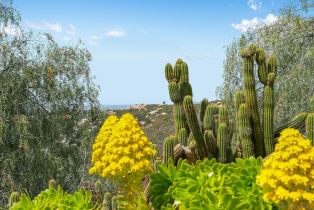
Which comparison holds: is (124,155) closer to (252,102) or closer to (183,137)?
(183,137)

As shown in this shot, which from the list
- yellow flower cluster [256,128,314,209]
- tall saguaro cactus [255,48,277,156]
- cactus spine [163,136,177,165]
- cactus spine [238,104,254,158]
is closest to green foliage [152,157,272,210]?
yellow flower cluster [256,128,314,209]

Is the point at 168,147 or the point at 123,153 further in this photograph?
the point at 168,147

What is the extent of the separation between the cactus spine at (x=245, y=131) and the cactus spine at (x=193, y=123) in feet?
1.84

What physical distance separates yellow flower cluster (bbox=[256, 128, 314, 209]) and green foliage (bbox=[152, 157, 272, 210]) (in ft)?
0.86

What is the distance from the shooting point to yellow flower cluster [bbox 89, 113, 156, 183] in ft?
13.4

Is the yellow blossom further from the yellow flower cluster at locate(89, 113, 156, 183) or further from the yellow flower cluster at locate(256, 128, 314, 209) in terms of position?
the yellow flower cluster at locate(256, 128, 314, 209)

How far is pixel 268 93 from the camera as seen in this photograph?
7.41m

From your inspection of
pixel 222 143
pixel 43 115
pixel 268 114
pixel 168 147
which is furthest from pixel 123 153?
pixel 43 115

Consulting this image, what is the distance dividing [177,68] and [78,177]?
21.2 ft

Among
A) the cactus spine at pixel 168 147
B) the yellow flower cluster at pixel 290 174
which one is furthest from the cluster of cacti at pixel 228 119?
the yellow flower cluster at pixel 290 174

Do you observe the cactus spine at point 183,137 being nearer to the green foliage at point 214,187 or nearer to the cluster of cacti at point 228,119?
the cluster of cacti at point 228,119

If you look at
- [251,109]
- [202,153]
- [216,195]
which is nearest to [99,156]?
[216,195]

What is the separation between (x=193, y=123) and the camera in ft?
23.2

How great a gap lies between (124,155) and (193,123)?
3069 mm
